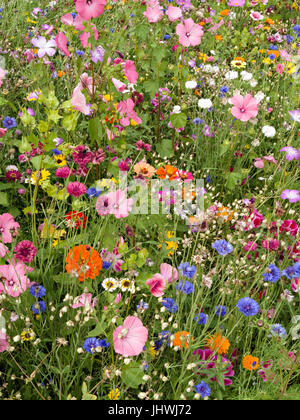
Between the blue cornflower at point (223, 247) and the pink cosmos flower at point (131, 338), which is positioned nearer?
the pink cosmos flower at point (131, 338)

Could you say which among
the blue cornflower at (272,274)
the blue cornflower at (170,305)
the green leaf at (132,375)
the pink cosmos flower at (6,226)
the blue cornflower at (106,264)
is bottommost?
the green leaf at (132,375)

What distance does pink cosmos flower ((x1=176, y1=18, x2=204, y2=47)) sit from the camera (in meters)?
1.82

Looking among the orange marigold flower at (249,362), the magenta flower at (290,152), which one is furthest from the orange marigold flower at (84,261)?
the magenta flower at (290,152)

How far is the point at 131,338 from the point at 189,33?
4.57 ft

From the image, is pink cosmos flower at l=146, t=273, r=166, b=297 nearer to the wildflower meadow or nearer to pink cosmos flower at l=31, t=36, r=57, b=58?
the wildflower meadow

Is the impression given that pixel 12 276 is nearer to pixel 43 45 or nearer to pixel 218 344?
pixel 218 344

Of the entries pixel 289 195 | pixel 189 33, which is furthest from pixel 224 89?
pixel 289 195

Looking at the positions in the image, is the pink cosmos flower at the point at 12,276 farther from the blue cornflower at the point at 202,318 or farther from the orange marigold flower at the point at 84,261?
the blue cornflower at the point at 202,318

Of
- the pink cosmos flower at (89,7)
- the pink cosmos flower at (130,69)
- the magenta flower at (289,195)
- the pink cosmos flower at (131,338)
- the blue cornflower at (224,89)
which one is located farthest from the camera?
the blue cornflower at (224,89)

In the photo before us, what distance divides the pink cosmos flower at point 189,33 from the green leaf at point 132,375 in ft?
4.48

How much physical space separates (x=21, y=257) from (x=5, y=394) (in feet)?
1.23

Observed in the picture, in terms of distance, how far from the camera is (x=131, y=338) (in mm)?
1044

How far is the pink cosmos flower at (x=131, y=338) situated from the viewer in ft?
3.32
